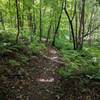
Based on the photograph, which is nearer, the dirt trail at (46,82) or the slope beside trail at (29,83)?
the slope beside trail at (29,83)

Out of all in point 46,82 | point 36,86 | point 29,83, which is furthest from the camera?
point 46,82

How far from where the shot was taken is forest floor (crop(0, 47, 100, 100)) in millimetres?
7266

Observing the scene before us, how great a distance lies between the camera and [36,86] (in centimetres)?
824

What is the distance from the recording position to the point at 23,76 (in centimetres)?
891

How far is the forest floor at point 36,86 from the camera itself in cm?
727

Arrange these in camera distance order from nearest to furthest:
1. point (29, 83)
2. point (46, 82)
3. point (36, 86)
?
point (36, 86), point (29, 83), point (46, 82)

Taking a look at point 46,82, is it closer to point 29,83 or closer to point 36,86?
point 36,86

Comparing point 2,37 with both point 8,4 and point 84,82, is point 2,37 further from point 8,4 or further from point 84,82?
point 84,82

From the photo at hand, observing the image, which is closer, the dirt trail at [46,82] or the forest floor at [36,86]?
the forest floor at [36,86]

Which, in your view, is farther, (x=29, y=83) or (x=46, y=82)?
(x=46, y=82)

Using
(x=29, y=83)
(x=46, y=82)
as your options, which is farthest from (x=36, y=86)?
(x=46, y=82)

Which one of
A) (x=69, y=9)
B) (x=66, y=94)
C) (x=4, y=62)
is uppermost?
(x=69, y=9)

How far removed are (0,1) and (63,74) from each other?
12.2m

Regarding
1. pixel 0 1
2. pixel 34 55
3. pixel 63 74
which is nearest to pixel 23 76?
pixel 63 74
